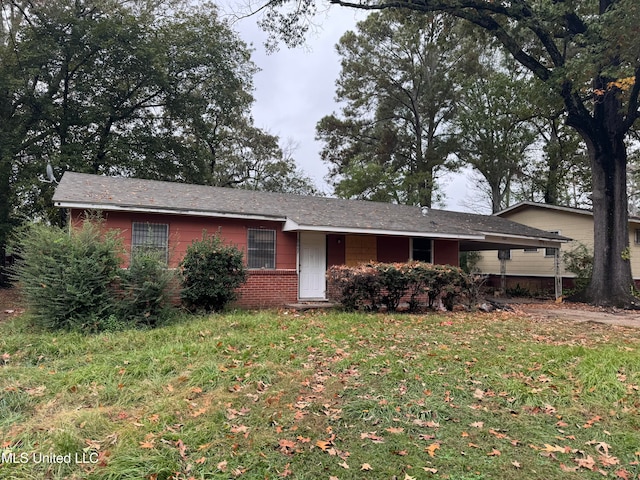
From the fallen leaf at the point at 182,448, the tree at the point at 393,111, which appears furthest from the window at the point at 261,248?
the tree at the point at 393,111

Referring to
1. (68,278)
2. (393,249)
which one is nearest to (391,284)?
(393,249)

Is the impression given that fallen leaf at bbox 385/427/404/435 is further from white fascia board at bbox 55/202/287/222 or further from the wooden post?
the wooden post

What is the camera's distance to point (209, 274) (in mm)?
8836

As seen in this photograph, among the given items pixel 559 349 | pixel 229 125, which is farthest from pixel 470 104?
pixel 559 349

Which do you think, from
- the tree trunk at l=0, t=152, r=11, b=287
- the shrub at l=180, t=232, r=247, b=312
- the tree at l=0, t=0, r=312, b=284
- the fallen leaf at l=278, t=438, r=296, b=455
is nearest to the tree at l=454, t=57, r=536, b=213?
the tree at l=0, t=0, r=312, b=284

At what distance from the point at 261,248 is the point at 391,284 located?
3970mm

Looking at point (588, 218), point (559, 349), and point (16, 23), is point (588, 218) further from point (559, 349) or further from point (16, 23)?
point (16, 23)

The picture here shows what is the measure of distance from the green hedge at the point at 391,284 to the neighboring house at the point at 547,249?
1027cm

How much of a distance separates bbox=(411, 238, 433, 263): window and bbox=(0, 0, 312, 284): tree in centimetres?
Result: 1273

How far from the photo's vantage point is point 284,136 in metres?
27.8

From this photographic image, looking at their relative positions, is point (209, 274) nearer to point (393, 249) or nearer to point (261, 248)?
point (261, 248)

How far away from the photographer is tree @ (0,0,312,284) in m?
16.5

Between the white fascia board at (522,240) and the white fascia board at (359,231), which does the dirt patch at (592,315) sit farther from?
the white fascia board at (359,231)

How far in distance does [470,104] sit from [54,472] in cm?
2580
